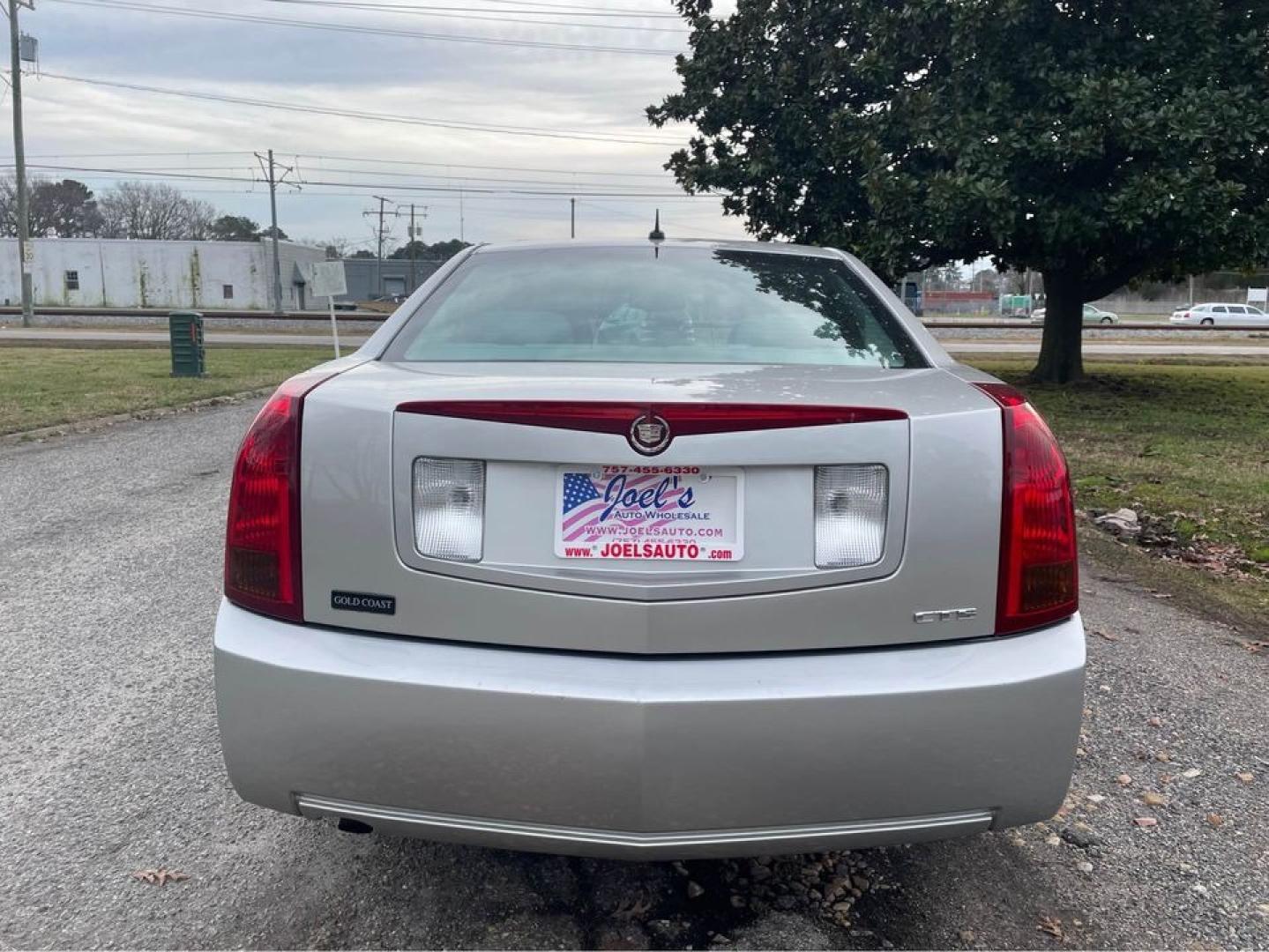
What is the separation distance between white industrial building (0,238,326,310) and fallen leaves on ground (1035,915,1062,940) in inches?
2551

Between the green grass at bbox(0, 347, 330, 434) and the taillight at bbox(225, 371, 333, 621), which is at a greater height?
the taillight at bbox(225, 371, 333, 621)

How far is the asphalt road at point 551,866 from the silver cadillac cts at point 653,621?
1.41ft

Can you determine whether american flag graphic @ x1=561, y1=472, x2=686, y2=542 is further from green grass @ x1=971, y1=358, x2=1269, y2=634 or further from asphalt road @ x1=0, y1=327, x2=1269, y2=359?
asphalt road @ x1=0, y1=327, x2=1269, y2=359

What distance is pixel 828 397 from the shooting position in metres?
2.02

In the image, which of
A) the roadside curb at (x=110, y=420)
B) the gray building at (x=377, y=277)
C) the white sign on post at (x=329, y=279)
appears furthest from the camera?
the gray building at (x=377, y=277)

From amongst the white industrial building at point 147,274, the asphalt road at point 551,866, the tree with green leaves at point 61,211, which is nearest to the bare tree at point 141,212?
the tree with green leaves at point 61,211

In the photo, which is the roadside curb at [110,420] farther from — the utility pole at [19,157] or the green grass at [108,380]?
the utility pole at [19,157]

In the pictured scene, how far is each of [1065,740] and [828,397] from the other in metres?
0.84

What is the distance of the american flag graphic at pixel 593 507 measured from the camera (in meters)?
1.93

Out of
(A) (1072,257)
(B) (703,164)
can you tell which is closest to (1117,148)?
(A) (1072,257)

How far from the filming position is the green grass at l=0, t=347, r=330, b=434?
11758 mm

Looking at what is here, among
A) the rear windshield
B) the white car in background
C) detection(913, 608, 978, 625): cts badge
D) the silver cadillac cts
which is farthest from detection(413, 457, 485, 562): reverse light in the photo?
the white car in background

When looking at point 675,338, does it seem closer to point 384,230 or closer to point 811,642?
point 811,642

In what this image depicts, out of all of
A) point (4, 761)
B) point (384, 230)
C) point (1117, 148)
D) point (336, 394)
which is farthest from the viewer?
point (384, 230)
